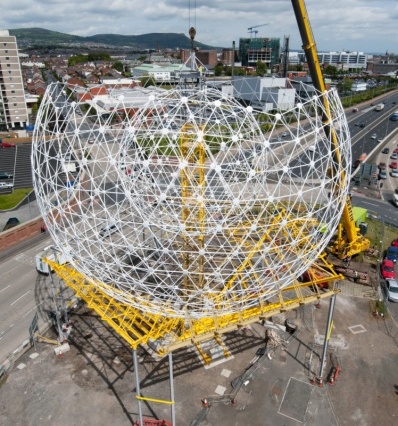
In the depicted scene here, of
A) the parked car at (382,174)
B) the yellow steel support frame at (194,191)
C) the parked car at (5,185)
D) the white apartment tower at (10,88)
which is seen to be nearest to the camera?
the yellow steel support frame at (194,191)

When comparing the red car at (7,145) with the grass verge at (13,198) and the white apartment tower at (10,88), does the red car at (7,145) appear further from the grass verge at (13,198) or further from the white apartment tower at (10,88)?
the grass verge at (13,198)

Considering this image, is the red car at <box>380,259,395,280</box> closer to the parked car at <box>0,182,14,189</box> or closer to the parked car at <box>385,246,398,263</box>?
the parked car at <box>385,246,398,263</box>

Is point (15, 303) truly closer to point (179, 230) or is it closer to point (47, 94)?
point (47, 94)

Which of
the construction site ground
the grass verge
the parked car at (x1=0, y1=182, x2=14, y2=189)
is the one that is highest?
the parked car at (x1=0, y1=182, x2=14, y2=189)

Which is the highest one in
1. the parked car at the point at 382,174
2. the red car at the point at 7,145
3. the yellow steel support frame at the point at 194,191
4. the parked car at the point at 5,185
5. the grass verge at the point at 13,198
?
the yellow steel support frame at the point at 194,191

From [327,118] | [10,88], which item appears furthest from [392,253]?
[10,88]

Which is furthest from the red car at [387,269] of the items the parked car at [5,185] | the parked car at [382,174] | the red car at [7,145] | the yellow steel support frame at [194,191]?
the red car at [7,145]

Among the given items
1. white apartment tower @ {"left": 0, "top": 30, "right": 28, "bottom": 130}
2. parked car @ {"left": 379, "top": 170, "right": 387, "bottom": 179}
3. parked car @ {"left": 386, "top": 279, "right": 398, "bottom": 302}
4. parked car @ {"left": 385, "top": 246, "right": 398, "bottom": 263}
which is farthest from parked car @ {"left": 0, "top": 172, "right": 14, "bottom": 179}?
parked car @ {"left": 379, "top": 170, "right": 387, "bottom": 179}

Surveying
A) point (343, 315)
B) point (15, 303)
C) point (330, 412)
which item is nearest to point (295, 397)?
point (330, 412)
